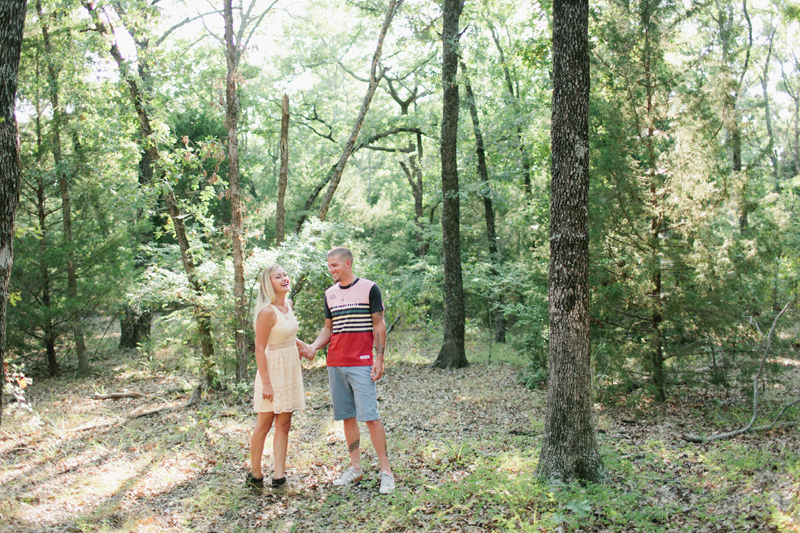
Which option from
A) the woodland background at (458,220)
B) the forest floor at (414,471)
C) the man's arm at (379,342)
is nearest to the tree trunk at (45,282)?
the woodland background at (458,220)

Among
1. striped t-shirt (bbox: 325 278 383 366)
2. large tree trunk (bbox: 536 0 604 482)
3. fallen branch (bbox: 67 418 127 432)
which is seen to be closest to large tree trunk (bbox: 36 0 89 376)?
fallen branch (bbox: 67 418 127 432)

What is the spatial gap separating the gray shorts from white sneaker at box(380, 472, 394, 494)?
1.74 feet

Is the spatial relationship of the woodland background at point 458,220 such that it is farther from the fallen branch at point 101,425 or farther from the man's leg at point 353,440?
the man's leg at point 353,440

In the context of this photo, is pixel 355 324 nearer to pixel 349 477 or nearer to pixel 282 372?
pixel 282 372

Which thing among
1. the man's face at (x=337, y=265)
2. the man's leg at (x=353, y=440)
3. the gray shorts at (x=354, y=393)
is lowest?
the man's leg at (x=353, y=440)

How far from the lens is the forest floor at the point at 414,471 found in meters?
3.88

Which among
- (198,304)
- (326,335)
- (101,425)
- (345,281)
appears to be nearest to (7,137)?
(345,281)

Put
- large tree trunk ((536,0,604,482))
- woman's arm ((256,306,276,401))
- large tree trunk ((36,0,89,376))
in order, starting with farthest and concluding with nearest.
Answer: large tree trunk ((36,0,89,376)) < woman's arm ((256,306,276,401)) < large tree trunk ((536,0,604,482))

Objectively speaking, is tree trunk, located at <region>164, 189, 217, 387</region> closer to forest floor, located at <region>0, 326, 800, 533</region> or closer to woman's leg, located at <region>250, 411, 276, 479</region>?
forest floor, located at <region>0, 326, 800, 533</region>

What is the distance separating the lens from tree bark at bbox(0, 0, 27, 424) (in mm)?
3709

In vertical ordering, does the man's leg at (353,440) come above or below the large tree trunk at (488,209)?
below

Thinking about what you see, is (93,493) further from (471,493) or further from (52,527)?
(471,493)

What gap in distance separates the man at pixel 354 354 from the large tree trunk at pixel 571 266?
5.10 feet

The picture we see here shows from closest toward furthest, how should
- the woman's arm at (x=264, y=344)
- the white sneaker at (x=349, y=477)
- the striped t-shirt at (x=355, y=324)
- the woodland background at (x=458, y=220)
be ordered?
the woman's arm at (x=264, y=344), the striped t-shirt at (x=355, y=324), the white sneaker at (x=349, y=477), the woodland background at (x=458, y=220)
